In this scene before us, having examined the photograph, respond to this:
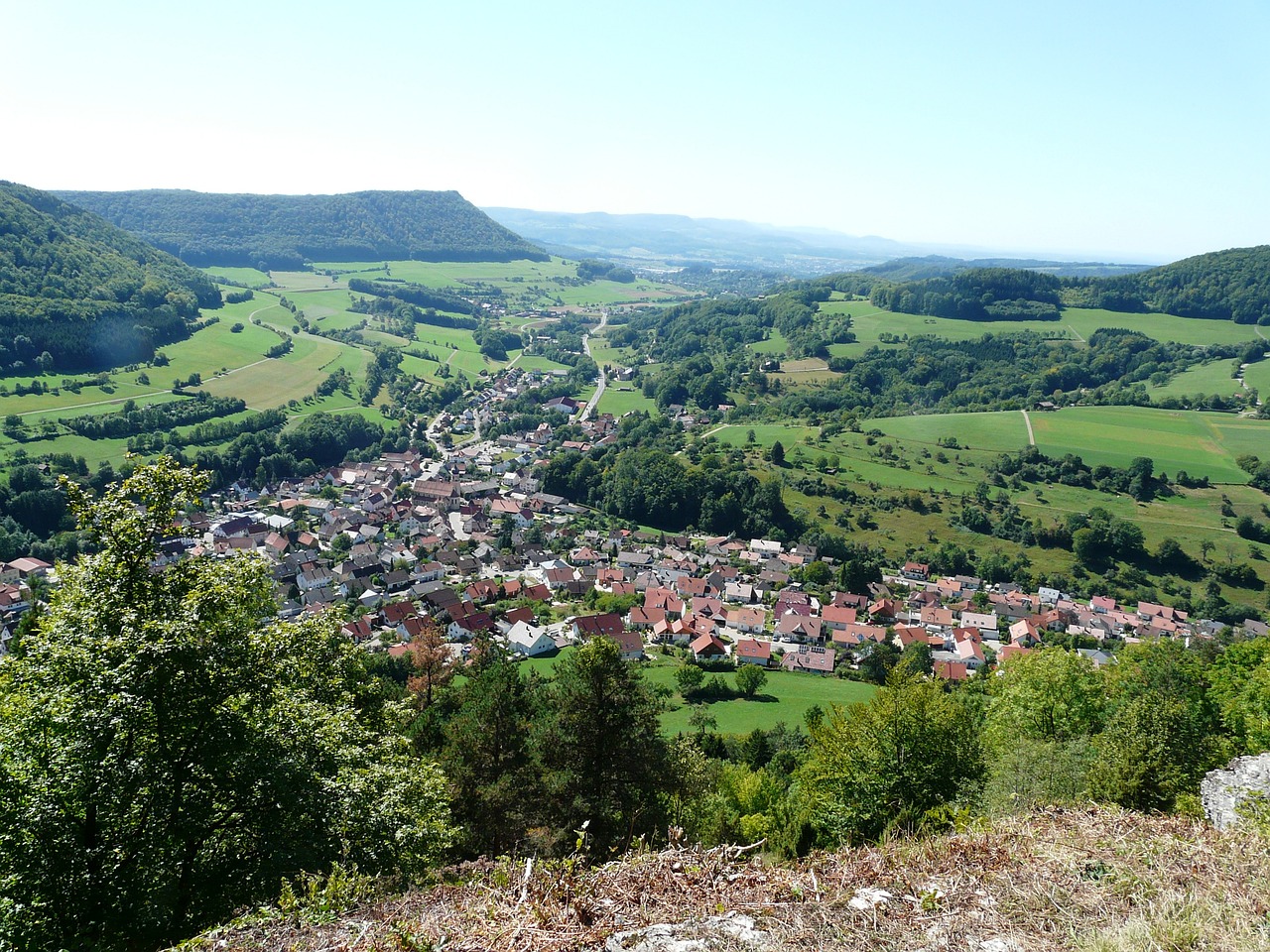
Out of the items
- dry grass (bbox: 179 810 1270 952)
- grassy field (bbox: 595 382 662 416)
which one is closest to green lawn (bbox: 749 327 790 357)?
grassy field (bbox: 595 382 662 416)

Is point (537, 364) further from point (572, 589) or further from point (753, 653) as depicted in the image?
point (753, 653)

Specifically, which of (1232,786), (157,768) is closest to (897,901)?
(1232,786)

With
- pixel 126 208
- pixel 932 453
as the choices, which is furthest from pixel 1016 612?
pixel 126 208

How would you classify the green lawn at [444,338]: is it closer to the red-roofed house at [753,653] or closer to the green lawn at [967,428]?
the green lawn at [967,428]

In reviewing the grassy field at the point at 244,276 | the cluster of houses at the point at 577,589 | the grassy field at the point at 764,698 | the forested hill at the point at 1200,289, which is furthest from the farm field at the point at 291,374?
the forested hill at the point at 1200,289

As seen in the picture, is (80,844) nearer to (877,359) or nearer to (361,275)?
(877,359)
